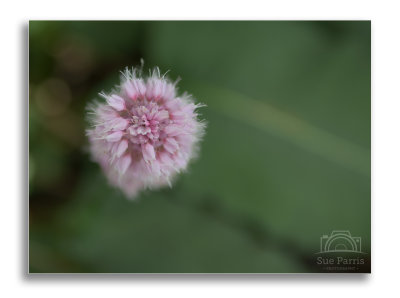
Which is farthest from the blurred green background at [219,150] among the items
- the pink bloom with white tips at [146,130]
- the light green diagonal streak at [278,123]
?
the pink bloom with white tips at [146,130]

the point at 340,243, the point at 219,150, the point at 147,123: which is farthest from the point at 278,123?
the point at 147,123

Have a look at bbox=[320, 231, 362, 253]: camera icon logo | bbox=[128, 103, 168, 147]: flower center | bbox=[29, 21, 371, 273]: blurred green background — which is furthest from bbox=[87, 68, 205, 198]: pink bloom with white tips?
bbox=[320, 231, 362, 253]: camera icon logo

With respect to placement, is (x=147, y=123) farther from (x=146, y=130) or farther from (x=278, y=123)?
(x=278, y=123)

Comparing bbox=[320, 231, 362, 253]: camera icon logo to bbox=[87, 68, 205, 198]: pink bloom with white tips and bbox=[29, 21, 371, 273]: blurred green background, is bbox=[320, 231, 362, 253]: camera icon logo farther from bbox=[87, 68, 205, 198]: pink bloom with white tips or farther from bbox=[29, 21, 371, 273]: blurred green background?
bbox=[87, 68, 205, 198]: pink bloom with white tips

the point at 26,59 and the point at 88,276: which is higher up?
the point at 26,59
